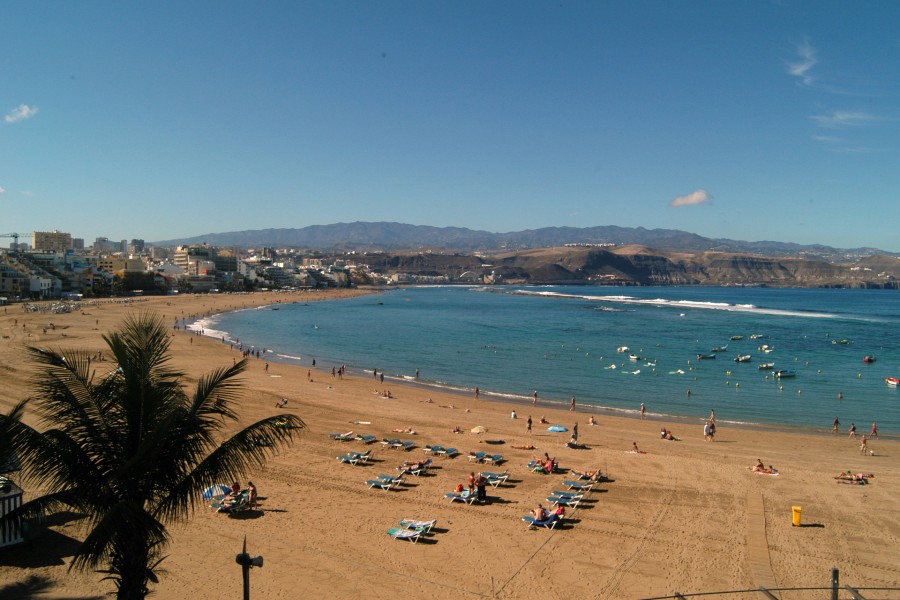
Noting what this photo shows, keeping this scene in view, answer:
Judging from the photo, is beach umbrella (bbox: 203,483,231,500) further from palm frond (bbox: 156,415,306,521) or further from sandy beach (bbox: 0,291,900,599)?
palm frond (bbox: 156,415,306,521)

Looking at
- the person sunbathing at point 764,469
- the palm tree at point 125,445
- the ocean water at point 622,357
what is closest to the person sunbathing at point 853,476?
the person sunbathing at point 764,469

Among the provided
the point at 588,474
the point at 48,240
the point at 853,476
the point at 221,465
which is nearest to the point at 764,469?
the point at 853,476

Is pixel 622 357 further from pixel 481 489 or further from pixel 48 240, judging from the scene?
pixel 48 240

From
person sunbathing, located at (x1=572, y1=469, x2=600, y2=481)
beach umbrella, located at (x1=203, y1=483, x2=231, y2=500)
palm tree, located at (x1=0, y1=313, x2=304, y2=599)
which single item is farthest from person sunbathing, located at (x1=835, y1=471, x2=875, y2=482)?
palm tree, located at (x1=0, y1=313, x2=304, y2=599)

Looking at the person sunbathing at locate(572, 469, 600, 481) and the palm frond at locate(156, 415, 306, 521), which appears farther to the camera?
the person sunbathing at locate(572, 469, 600, 481)

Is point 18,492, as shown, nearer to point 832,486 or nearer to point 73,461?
point 73,461

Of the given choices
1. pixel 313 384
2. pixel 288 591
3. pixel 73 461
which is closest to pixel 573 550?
pixel 288 591
